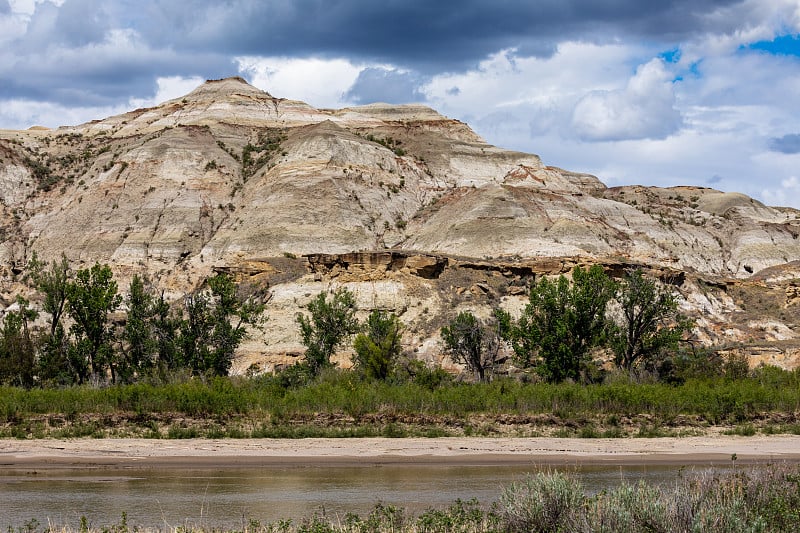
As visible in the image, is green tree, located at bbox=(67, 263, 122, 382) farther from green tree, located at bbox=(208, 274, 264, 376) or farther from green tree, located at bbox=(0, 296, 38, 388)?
green tree, located at bbox=(208, 274, 264, 376)

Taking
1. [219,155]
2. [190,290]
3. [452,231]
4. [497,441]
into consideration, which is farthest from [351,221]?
[497,441]

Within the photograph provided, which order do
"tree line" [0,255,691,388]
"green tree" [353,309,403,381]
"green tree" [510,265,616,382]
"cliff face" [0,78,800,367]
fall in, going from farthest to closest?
1. "cliff face" [0,78,800,367]
2. "tree line" [0,255,691,388]
3. "green tree" [353,309,403,381]
4. "green tree" [510,265,616,382]

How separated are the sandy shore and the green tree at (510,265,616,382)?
1149 cm

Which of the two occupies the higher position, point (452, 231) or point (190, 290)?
point (452, 231)

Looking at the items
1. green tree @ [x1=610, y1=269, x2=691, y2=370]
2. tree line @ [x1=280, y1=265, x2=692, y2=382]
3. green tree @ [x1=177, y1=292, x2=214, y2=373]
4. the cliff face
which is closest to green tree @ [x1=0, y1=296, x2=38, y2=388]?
green tree @ [x1=177, y1=292, x2=214, y2=373]

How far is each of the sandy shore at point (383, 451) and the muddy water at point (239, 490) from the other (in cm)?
96

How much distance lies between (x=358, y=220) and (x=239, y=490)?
176ft

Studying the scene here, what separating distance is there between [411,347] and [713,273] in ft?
115

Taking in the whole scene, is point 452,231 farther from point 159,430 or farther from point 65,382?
point 159,430

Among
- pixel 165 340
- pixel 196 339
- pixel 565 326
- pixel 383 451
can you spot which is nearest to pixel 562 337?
pixel 565 326

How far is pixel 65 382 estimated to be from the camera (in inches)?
1594

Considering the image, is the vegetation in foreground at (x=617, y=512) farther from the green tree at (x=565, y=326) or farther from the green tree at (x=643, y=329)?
the green tree at (x=643, y=329)

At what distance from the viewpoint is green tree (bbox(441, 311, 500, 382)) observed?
42.4 meters

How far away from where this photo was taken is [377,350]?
39656mm
